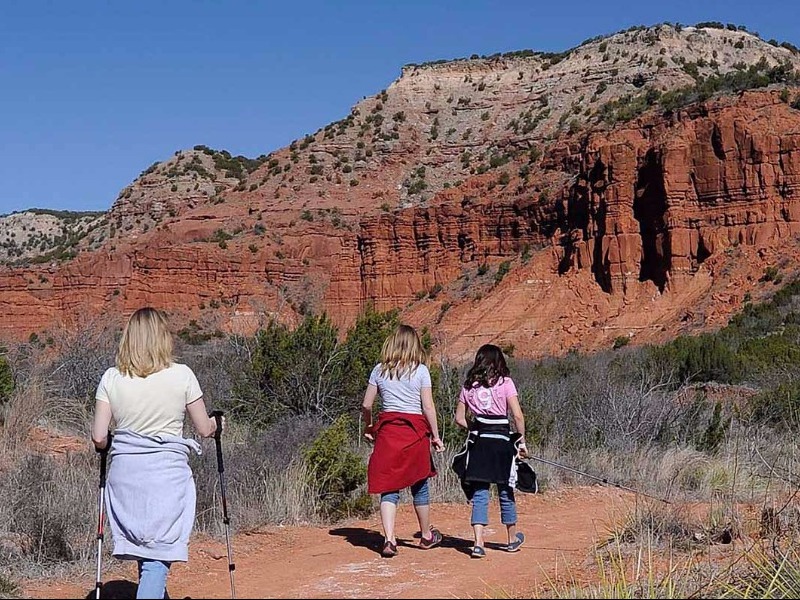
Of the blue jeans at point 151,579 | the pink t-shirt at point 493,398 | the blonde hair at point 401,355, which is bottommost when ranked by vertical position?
the blue jeans at point 151,579

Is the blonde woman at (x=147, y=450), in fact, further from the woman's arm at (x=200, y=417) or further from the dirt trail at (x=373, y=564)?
Answer: the dirt trail at (x=373, y=564)

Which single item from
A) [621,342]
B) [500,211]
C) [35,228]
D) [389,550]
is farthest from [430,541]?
[35,228]

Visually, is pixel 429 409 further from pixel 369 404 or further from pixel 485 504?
pixel 485 504

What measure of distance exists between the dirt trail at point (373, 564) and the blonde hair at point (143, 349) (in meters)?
1.80

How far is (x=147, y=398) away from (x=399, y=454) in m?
2.71

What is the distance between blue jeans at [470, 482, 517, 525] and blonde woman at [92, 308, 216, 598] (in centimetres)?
284

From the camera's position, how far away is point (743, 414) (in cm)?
1399

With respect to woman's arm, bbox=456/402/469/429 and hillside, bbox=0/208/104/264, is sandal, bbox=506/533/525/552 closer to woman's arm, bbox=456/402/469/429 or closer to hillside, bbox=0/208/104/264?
woman's arm, bbox=456/402/469/429

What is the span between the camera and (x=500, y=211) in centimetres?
4941

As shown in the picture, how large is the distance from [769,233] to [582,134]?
17993 mm

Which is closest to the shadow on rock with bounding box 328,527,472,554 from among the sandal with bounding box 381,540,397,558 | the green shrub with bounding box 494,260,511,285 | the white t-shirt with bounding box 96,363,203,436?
the sandal with bounding box 381,540,397,558

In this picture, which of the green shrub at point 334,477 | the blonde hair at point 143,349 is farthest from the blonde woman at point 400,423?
the blonde hair at point 143,349

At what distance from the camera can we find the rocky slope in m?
38.2

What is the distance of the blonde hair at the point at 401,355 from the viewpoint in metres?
7.36
